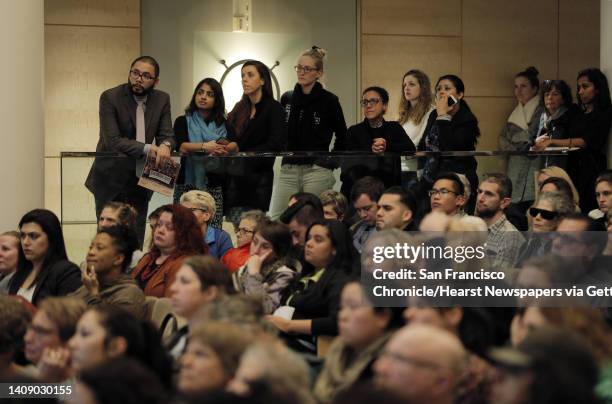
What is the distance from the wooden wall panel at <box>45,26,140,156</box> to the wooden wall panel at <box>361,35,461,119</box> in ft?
7.65

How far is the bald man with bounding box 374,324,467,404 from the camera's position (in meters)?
3.33

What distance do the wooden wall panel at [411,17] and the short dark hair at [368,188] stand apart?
427 cm

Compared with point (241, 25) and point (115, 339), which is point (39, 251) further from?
point (241, 25)

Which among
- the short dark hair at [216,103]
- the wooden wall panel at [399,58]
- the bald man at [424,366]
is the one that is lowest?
the bald man at [424,366]

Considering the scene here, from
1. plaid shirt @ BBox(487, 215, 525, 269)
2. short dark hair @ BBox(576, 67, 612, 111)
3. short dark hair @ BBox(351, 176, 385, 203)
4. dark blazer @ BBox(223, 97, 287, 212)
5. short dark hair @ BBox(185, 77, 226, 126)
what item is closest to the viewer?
plaid shirt @ BBox(487, 215, 525, 269)

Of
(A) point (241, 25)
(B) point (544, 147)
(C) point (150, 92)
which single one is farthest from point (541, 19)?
(C) point (150, 92)

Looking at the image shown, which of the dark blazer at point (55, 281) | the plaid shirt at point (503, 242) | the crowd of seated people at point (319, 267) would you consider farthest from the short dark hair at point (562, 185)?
the dark blazer at point (55, 281)

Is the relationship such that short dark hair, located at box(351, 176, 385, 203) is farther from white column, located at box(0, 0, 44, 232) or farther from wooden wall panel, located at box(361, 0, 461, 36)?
wooden wall panel, located at box(361, 0, 461, 36)

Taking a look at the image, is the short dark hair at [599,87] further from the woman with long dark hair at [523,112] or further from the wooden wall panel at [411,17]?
the wooden wall panel at [411,17]

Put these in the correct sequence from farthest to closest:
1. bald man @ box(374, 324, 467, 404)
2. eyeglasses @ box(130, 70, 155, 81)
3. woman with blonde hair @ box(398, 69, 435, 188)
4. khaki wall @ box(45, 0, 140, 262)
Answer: khaki wall @ box(45, 0, 140, 262) → woman with blonde hair @ box(398, 69, 435, 188) → eyeglasses @ box(130, 70, 155, 81) → bald man @ box(374, 324, 467, 404)

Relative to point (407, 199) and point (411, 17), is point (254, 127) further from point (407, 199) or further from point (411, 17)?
point (411, 17)

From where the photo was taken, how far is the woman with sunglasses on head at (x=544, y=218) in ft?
20.1

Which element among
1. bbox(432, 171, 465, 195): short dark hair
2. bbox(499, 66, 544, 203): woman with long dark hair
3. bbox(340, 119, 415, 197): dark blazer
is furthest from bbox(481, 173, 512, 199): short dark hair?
bbox(499, 66, 544, 203): woman with long dark hair

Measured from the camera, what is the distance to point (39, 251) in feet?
20.8
